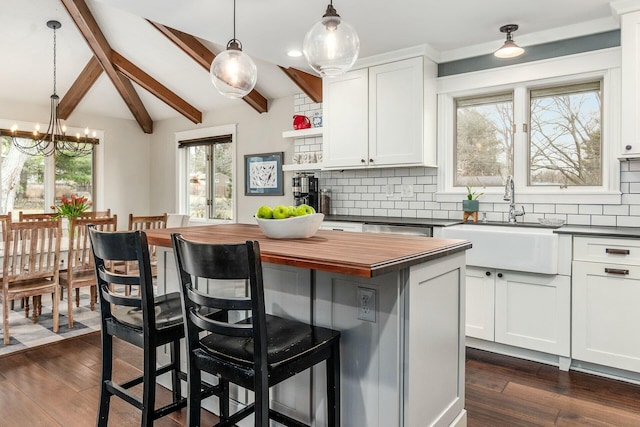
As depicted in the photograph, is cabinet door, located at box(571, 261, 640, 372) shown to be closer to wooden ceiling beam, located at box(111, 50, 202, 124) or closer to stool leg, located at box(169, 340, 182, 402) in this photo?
stool leg, located at box(169, 340, 182, 402)

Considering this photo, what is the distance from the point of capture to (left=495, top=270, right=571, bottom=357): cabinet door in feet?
9.14

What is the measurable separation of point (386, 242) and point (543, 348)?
1.74 metres

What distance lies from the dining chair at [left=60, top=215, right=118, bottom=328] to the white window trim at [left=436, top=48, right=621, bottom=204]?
3.21 metres

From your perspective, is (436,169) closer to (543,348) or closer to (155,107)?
(543,348)

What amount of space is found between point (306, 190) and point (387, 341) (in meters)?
3.09

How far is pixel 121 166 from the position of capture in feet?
21.8

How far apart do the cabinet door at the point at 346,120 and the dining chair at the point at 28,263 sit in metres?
2.55

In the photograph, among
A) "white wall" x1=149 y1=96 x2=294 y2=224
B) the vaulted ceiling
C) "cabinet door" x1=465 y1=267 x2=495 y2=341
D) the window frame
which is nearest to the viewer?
the vaulted ceiling

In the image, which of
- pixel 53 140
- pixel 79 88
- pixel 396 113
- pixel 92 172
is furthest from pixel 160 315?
pixel 92 172

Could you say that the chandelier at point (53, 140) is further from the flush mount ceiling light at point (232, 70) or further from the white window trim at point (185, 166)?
the flush mount ceiling light at point (232, 70)

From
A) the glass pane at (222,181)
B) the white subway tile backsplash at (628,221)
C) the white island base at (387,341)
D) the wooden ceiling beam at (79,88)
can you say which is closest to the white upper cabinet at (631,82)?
the white subway tile backsplash at (628,221)

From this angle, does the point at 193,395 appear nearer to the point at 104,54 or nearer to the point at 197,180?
the point at 104,54

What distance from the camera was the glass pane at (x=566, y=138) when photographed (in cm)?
327

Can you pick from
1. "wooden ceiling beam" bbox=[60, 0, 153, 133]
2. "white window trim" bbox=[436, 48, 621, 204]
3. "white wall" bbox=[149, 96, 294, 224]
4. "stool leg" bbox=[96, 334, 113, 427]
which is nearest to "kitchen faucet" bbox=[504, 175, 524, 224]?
"white window trim" bbox=[436, 48, 621, 204]
